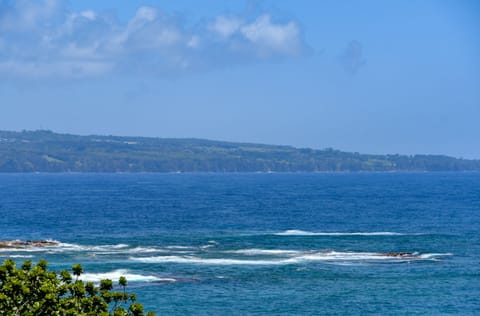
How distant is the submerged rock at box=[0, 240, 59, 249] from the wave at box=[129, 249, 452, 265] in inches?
726

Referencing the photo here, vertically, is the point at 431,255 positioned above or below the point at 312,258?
above

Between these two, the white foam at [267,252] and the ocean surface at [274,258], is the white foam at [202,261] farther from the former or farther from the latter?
the white foam at [267,252]

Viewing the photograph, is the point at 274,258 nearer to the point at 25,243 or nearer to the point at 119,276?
the point at 119,276

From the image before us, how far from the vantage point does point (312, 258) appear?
11431 centimetres

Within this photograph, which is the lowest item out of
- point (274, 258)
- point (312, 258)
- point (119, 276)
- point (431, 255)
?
point (119, 276)

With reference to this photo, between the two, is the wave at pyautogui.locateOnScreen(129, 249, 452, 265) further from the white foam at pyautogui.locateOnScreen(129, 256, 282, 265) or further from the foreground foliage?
the foreground foliage

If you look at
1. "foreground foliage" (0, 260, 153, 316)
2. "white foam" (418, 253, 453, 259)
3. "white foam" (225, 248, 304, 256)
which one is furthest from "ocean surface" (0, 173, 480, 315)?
"foreground foliage" (0, 260, 153, 316)

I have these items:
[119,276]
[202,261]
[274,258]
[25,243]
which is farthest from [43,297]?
[25,243]

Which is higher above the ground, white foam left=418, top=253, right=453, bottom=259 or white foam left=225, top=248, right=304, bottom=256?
white foam left=418, top=253, right=453, bottom=259

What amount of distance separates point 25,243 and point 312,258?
40.2 m

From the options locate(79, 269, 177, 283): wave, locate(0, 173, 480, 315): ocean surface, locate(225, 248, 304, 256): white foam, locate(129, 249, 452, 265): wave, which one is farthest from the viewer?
locate(225, 248, 304, 256): white foam

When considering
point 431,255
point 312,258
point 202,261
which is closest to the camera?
point 202,261

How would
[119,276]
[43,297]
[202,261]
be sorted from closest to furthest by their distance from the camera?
[43,297] → [119,276] → [202,261]

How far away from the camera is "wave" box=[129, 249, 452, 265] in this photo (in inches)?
4331
